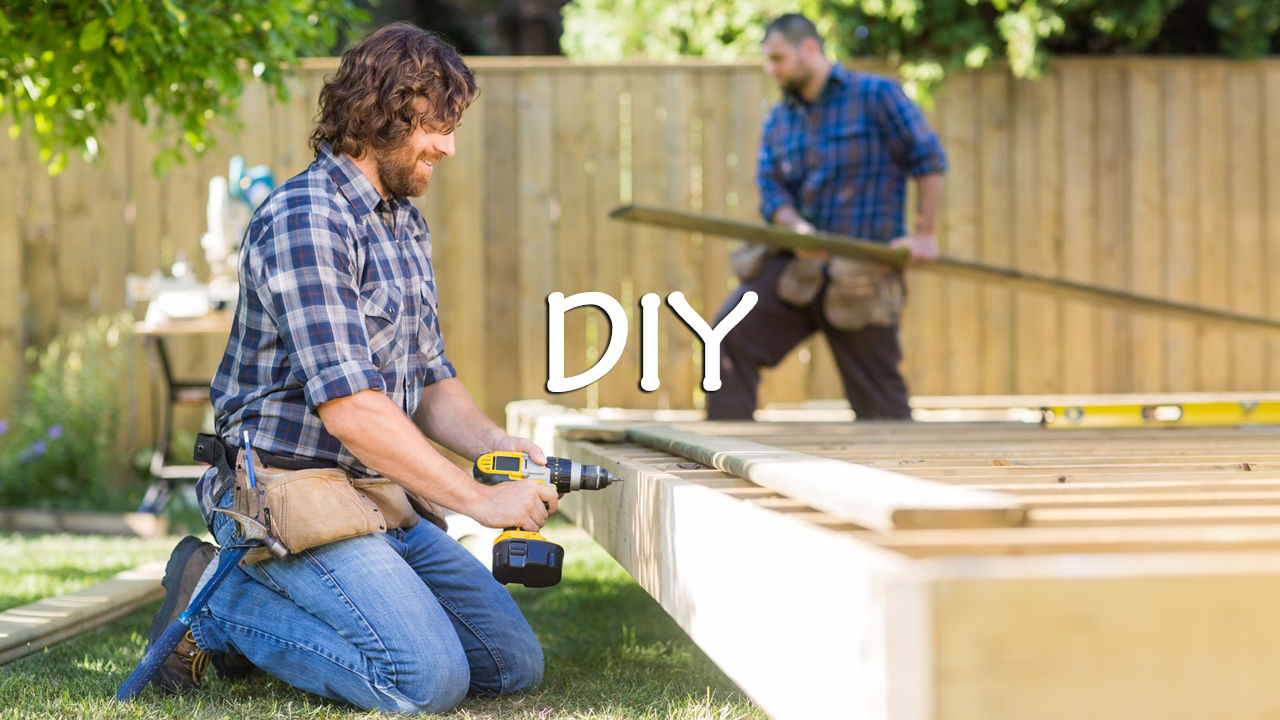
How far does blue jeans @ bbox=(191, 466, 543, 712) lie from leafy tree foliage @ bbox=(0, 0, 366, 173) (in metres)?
1.24

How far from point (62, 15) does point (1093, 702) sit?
2.83 m

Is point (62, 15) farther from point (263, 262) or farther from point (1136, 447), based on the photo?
point (1136, 447)

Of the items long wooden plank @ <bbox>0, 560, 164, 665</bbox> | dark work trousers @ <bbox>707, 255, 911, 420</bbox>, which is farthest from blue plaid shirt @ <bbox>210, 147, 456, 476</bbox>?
dark work trousers @ <bbox>707, 255, 911, 420</bbox>

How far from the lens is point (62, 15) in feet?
9.52

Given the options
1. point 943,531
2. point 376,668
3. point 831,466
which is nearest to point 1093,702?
point 943,531

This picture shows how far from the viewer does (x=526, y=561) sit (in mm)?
2053

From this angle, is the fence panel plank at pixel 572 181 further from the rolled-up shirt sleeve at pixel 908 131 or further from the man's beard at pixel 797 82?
the rolled-up shirt sleeve at pixel 908 131

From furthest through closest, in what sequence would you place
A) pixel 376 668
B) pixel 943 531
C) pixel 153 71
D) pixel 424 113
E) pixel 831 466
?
pixel 153 71, pixel 424 113, pixel 376 668, pixel 831 466, pixel 943 531

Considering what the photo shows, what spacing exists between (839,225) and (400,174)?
238 cm

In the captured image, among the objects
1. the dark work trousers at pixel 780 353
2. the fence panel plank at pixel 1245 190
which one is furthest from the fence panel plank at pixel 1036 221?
the dark work trousers at pixel 780 353

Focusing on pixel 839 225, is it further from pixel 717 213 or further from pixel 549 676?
pixel 549 676

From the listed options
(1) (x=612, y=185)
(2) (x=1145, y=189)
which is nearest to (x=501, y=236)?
(1) (x=612, y=185)

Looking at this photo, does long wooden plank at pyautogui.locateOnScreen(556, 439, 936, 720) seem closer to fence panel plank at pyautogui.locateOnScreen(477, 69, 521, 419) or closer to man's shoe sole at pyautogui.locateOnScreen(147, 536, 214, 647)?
man's shoe sole at pyautogui.locateOnScreen(147, 536, 214, 647)

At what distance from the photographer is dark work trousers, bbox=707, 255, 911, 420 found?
14.1 feet
